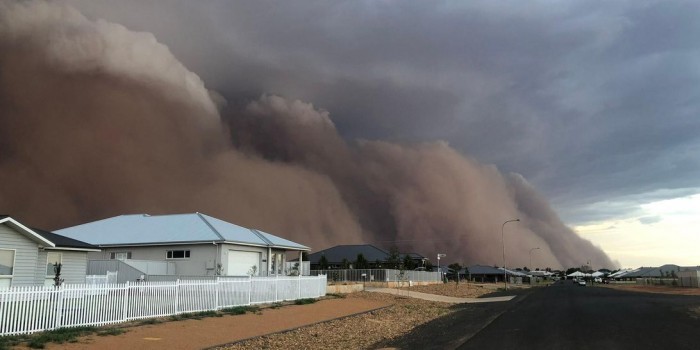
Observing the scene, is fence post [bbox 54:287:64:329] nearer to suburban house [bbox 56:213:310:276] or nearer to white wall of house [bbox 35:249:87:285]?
white wall of house [bbox 35:249:87:285]

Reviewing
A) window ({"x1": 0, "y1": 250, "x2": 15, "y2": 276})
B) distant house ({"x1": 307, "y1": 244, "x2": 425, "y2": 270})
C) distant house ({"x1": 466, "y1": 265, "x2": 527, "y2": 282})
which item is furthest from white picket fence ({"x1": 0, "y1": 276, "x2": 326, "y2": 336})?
distant house ({"x1": 466, "y1": 265, "x2": 527, "y2": 282})

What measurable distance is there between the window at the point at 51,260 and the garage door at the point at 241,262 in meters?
13.4

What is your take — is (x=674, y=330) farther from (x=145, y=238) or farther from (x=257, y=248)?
(x=145, y=238)

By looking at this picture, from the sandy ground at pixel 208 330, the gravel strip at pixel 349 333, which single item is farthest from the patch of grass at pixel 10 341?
the gravel strip at pixel 349 333

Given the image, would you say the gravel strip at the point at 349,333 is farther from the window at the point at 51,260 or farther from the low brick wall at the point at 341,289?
the window at the point at 51,260

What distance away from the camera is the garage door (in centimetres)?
3811

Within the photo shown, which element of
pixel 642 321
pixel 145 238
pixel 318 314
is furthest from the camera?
pixel 145 238

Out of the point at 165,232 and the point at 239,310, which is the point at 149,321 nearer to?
the point at 239,310

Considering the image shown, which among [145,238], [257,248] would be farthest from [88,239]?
[257,248]

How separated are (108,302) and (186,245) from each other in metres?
19.9

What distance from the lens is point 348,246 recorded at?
10044 centimetres

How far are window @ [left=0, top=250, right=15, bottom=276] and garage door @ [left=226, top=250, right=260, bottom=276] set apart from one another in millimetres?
17214

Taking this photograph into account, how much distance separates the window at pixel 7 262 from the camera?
67.0 feet

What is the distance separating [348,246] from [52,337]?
87149 mm
